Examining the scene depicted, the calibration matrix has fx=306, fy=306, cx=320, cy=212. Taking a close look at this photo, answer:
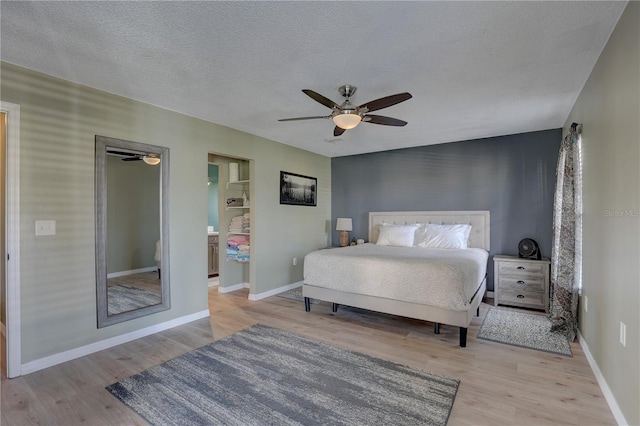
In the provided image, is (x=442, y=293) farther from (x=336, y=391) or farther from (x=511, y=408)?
(x=336, y=391)

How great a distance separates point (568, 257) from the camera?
304 cm

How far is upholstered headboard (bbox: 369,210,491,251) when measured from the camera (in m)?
4.71

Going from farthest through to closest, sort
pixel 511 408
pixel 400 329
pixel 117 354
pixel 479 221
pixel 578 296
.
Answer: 1. pixel 479 221
2. pixel 400 329
3. pixel 578 296
4. pixel 117 354
5. pixel 511 408

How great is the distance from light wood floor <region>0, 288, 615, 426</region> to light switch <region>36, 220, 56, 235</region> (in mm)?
1140

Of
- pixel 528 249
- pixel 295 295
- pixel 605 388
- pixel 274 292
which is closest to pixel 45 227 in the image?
pixel 274 292

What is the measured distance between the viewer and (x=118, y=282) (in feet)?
10.2

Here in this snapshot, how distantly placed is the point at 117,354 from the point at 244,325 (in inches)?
48.7

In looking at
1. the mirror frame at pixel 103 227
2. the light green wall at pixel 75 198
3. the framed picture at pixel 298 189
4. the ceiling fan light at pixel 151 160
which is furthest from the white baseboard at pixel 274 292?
the ceiling fan light at pixel 151 160

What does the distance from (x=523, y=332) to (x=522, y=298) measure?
954mm

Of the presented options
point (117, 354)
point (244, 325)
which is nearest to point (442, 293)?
point (244, 325)

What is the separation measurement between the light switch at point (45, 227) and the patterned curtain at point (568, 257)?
15.6ft

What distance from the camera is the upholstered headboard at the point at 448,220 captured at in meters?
4.71

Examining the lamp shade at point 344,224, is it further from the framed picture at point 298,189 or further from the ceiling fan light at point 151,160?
the ceiling fan light at point 151,160

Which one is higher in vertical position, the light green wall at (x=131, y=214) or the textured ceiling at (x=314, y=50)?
the textured ceiling at (x=314, y=50)
